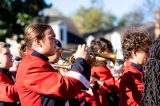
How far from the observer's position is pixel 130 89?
196 inches

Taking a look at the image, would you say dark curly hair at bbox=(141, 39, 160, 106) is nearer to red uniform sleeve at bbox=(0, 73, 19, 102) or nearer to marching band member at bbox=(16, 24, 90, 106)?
marching band member at bbox=(16, 24, 90, 106)

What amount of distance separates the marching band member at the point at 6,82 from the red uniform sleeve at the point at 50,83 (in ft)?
4.94

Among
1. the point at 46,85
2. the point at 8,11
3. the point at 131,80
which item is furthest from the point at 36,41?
the point at 8,11

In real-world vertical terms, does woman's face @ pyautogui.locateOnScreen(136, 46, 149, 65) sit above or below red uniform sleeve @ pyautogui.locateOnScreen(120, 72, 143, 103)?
above

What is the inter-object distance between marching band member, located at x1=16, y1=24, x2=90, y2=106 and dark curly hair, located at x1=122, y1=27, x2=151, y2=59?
3.28 feet

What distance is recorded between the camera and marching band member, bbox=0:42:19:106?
18.6 ft

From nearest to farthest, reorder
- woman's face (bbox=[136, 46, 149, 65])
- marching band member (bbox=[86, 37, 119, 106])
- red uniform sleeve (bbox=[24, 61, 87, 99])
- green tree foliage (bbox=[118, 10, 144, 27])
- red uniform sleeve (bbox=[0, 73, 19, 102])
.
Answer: red uniform sleeve (bbox=[24, 61, 87, 99]) → woman's face (bbox=[136, 46, 149, 65]) → red uniform sleeve (bbox=[0, 73, 19, 102]) → marching band member (bbox=[86, 37, 119, 106]) → green tree foliage (bbox=[118, 10, 144, 27])

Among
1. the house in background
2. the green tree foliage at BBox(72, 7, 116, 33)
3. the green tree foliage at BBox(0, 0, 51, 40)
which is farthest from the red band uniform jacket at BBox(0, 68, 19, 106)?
the green tree foliage at BBox(72, 7, 116, 33)

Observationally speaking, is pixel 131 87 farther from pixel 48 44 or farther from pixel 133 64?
pixel 48 44

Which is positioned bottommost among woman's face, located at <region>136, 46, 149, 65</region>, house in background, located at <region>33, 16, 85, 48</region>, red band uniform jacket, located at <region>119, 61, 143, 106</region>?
house in background, located at <region>33, 16, 85, 48</region>

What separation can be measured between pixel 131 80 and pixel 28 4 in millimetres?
22326

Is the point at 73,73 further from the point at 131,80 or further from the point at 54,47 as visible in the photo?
the point at 131,80

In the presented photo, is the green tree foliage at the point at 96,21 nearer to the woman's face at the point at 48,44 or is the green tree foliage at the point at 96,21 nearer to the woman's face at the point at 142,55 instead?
the woman's face at the point at 142,55

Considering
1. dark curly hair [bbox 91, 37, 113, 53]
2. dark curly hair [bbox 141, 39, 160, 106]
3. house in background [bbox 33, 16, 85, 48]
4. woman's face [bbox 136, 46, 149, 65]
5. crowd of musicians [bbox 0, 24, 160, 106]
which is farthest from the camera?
house in background [bbox 33, 16, 85, 48]
